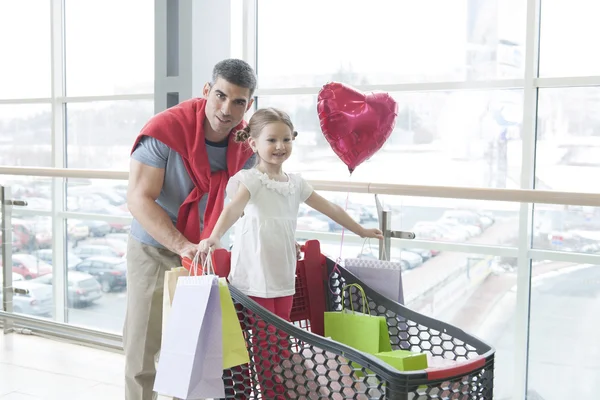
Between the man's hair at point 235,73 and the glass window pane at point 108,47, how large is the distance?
6.14m

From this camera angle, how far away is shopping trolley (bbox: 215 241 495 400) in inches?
47.9

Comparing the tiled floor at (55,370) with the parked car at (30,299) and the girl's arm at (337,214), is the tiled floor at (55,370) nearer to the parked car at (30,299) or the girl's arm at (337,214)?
the parked car at (30,299)

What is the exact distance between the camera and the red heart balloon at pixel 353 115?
75.1 inches

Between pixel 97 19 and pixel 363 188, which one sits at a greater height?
pixel 97 19

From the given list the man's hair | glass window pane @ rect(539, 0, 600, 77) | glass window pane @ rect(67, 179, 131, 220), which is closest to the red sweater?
the man's hair

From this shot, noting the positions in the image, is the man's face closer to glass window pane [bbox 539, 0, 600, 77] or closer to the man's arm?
the man's arm

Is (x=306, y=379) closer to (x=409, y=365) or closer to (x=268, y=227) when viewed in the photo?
(x=409, y=365)

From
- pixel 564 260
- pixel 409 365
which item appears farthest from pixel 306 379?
pixel 564 260

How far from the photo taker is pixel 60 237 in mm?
4168

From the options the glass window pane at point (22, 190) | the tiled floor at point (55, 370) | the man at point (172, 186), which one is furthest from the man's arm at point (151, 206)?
the glass window pane at point (22, 190)

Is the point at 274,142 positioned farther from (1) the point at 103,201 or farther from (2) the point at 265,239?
(1) the point at 103,201

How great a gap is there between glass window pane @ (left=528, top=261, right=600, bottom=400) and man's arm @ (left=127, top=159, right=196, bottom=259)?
1.49m

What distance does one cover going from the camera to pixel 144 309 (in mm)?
2027

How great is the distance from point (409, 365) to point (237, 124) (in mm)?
888
